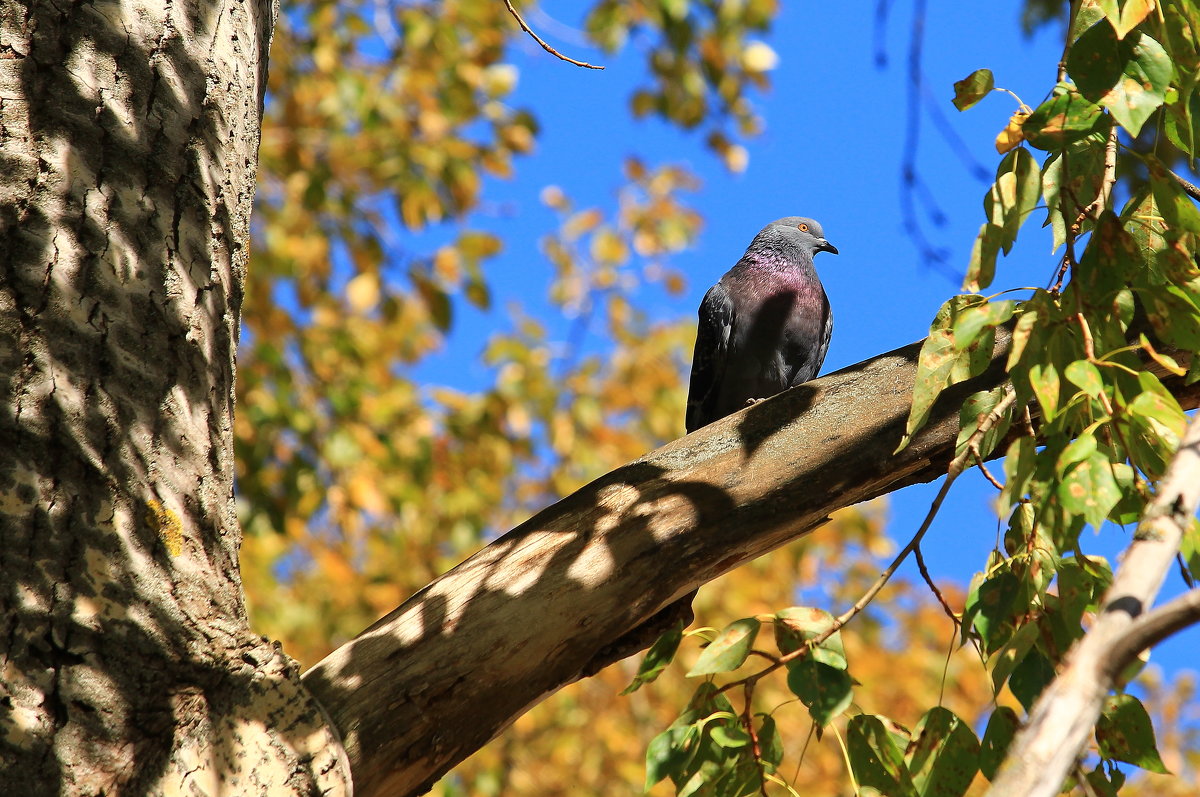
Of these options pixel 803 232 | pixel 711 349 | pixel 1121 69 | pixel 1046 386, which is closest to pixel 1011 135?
pixel 1121 69

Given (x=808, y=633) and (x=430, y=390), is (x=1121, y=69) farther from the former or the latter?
(x=430, y=390)

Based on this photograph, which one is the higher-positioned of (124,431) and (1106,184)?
(124,431)

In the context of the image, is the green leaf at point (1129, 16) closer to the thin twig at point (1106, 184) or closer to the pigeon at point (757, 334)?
the thin twig at point (1106, 184)

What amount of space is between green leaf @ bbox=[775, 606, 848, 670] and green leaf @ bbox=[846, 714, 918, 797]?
0.18 m

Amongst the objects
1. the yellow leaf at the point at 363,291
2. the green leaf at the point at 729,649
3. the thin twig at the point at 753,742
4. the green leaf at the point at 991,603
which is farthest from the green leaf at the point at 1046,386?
the yellow leaf at the point at 363,291

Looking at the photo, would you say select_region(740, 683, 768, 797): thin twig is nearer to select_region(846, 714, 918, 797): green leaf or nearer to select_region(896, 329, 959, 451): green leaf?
select_region(846, 714, 918, 797): green leaf

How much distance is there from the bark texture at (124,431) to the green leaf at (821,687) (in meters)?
0.75

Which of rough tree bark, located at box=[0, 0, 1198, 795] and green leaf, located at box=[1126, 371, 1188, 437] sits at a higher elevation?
rough tree bark, located at box=[0, 0, 1198, 795]

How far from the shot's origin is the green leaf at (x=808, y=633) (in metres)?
1.51

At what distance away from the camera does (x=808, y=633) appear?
5.11 ft

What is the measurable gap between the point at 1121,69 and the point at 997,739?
37.1 inches

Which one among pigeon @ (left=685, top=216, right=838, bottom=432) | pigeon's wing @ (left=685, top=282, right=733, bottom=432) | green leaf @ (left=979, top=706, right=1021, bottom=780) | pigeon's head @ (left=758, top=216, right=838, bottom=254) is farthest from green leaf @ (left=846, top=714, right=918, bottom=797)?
pigeon's head @ (left=758, top=216, right=838, bottom=254)

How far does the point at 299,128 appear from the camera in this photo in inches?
226

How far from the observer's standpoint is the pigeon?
4484mm
